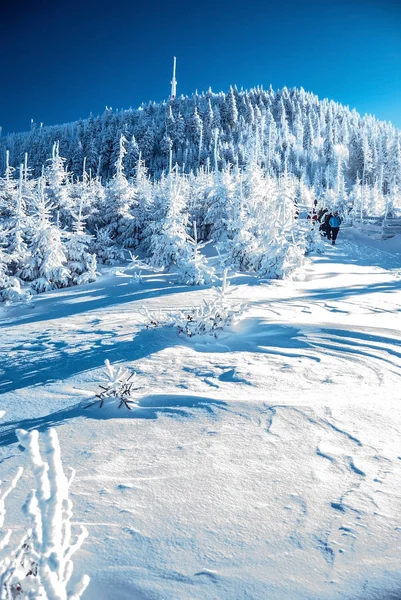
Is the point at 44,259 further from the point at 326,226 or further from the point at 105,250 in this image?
the point at 326,226

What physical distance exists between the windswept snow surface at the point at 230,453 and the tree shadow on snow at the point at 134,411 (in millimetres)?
18

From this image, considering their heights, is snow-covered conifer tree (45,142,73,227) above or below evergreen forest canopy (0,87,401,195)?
below

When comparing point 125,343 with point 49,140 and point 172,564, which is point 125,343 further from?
point 49,140

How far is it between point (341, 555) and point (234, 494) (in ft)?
2.09

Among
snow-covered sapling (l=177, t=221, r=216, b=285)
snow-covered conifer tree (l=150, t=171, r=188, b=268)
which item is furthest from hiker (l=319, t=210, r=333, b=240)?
snow-covered sapling (l=177, t=221, r=216, b=285)

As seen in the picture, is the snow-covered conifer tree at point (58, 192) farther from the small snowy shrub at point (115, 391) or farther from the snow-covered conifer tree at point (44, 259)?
the small snowy shrub at point (115, 391)

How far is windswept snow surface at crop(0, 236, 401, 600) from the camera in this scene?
1.77 meters

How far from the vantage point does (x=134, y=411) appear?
3.36 meters

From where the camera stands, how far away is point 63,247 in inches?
536

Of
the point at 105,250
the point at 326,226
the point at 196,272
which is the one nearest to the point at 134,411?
the point at 196,272

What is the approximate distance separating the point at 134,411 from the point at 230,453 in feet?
3.33

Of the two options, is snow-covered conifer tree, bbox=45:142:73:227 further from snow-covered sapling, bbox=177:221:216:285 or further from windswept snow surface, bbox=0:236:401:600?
windswept snow surface, bbox=0:236:401:600

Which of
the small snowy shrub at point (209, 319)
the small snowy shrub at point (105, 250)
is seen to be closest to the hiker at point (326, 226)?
the small snowy shrub at point (105, 250)

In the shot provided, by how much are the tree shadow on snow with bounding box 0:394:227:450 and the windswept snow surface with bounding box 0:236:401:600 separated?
2 centimetres
